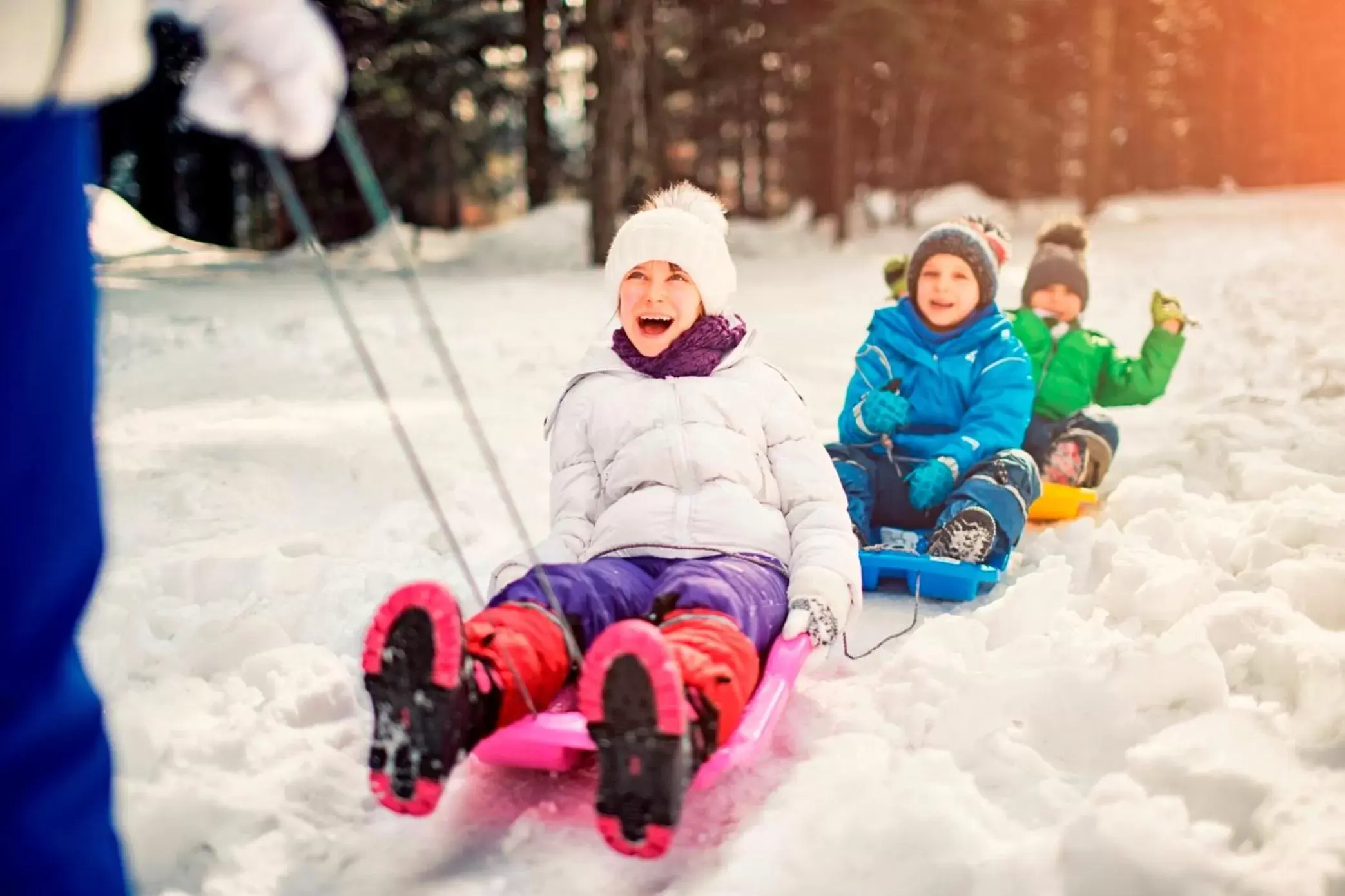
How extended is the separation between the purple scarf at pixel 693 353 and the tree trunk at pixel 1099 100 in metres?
17.6

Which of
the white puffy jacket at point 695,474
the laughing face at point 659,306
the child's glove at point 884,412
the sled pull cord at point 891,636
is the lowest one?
the sled pull cord at point 891,636

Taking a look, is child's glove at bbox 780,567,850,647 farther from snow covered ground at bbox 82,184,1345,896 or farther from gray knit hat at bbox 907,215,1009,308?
gray knit hat at bbox 907,215,1009,308

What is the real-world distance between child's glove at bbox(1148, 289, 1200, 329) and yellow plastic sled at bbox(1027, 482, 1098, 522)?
3.05 feet

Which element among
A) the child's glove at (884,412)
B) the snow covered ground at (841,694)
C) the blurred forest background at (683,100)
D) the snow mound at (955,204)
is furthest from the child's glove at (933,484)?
the snow mound at (955,204)

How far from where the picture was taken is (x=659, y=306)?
121 inches

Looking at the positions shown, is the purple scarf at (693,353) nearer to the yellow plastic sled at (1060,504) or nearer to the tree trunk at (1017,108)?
the yellow plastic sled at (1060,504)

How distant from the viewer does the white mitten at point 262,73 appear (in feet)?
4.99

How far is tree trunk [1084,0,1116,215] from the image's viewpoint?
60.6 feet

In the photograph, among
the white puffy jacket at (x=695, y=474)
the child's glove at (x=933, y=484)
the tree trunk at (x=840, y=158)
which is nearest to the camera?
the white puffy jacket at (x=695, y=474)

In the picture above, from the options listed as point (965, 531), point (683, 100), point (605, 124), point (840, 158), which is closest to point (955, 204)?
point (683, 100)

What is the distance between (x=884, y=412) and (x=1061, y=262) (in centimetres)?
156

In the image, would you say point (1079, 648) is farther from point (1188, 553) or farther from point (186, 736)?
point (186, 736)

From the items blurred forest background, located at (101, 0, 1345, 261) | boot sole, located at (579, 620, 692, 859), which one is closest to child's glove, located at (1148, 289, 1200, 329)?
boot sole, located at (579, 620, 692, 859)

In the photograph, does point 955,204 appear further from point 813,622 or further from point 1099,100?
point 813,622
